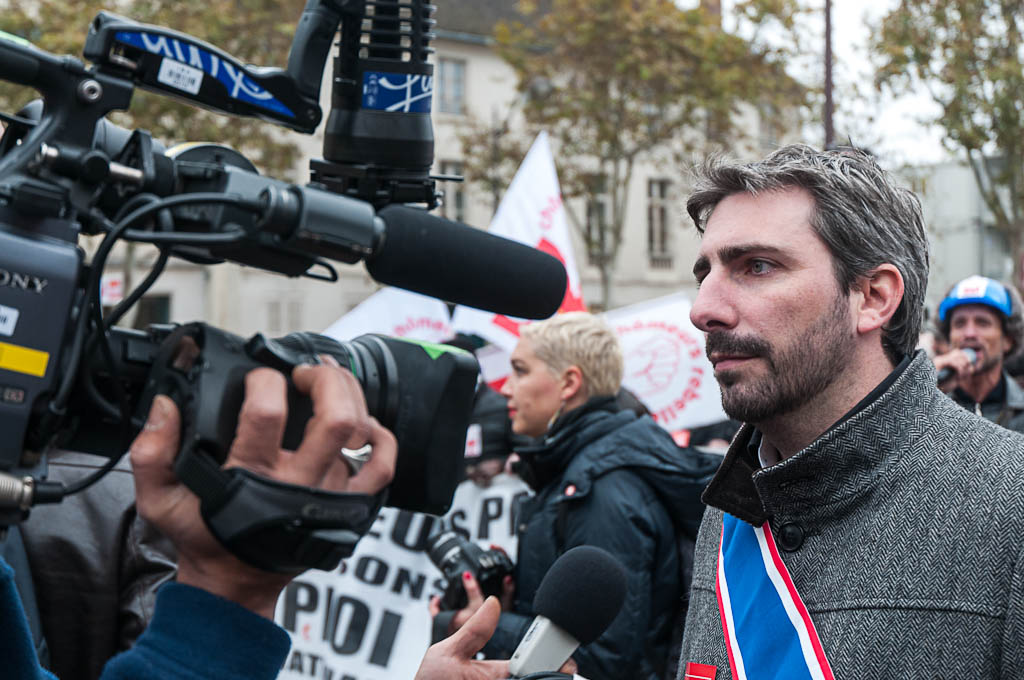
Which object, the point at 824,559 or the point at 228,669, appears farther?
the point at 824,559

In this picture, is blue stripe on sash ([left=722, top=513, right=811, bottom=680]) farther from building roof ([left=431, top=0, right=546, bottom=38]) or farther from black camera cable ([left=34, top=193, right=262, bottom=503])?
building roof ([left=431, top=0, right=546, bottom=38])

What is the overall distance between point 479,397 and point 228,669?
5.43m

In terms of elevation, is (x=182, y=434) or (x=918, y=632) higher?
(x=182, y=434)

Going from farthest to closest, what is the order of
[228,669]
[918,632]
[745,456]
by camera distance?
[745,456] → [918,632] → [228,669]

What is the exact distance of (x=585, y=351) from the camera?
4336 mm

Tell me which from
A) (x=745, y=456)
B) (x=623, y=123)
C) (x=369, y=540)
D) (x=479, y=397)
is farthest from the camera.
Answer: (x=623, y=123)

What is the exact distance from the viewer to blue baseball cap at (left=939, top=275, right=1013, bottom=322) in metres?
5.64

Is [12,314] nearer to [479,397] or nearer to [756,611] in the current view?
[756,611]

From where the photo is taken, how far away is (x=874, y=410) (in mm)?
2070

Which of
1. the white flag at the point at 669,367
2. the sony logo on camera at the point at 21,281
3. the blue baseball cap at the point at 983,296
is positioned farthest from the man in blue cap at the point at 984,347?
the sony logo on camera at the point at 21,281

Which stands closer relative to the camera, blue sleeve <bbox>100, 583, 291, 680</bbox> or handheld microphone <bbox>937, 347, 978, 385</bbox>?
blue sleeve <bbox>100, 583, 291, 680</bbox>

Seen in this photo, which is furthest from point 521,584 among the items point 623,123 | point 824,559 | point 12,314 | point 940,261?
point 940,261

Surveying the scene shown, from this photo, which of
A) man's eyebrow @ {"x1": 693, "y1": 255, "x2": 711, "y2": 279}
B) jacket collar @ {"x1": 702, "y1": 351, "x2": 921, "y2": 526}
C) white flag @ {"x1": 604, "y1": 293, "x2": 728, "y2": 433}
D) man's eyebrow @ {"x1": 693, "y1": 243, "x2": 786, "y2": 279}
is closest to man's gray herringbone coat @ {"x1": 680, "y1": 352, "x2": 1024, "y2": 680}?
jacket collar @ {"x1": 702, "y1": 351, "x2": 921, "y2": 526}

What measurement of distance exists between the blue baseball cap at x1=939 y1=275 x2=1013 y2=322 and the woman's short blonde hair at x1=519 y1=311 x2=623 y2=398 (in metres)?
2.21
